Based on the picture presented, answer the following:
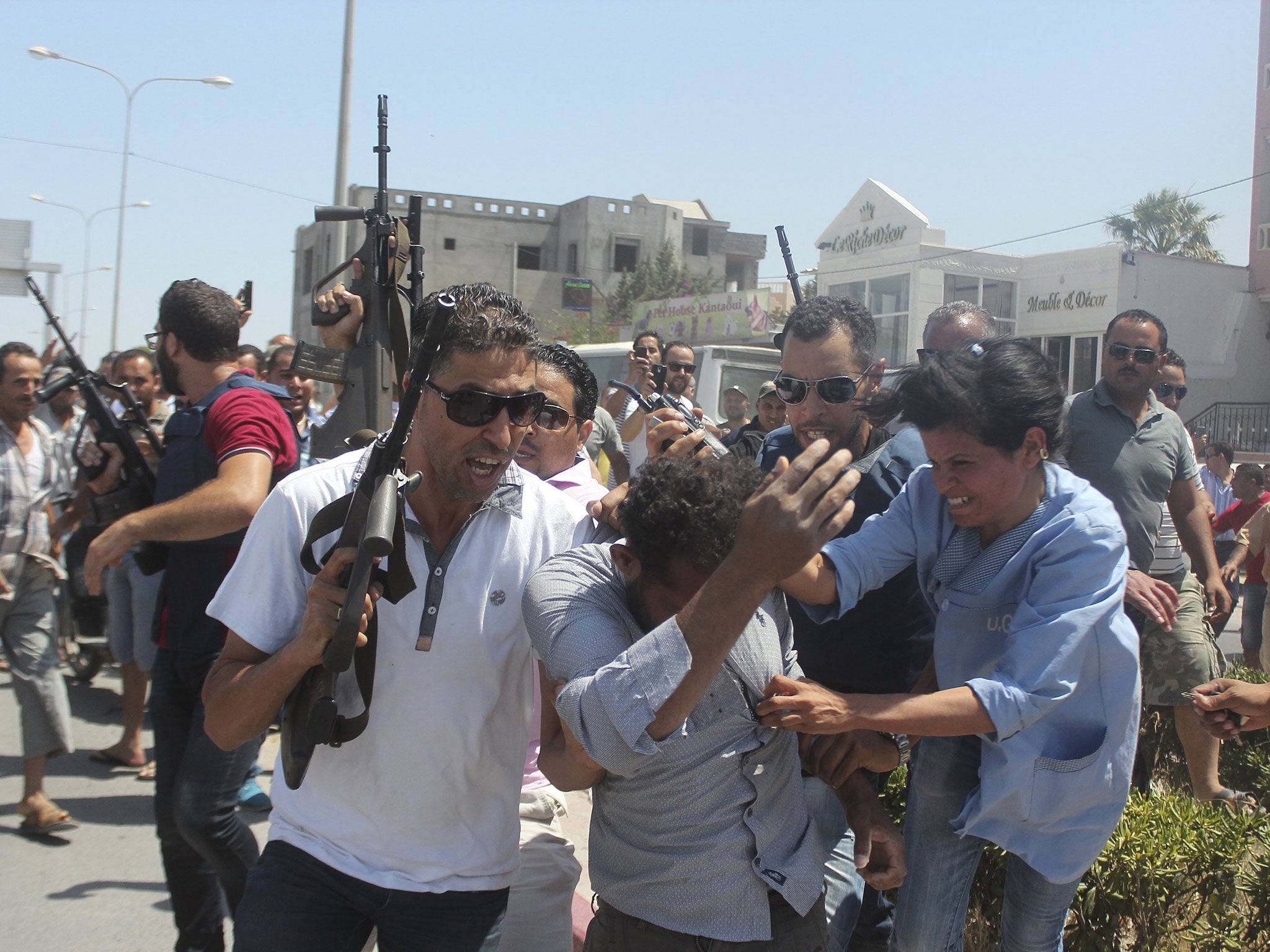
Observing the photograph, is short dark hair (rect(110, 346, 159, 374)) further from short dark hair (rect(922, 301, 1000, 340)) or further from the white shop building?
the white shop building

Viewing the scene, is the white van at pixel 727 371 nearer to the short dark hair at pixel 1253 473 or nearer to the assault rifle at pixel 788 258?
the short dark hair at pixel 1253 473

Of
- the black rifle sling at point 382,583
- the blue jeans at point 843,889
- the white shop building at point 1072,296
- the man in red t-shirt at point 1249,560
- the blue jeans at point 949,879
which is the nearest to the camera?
the black rifle sling at point 382,583

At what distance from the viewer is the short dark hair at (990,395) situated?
2492 millimetres

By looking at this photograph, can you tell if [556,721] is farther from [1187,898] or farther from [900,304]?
[900,304]

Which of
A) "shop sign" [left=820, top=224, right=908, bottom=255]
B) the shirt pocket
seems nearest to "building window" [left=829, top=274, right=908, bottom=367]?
"shop sign" [left=820, top=224, right=908, bottom=255]

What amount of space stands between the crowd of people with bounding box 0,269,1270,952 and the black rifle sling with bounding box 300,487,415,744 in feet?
0.11

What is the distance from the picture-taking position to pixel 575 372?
147 inches

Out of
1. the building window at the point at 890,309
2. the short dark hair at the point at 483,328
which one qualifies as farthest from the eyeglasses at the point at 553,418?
the building window at the point at 890,309

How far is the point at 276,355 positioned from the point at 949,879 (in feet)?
23.9

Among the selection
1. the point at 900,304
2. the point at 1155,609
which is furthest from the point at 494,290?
the point at 900,304

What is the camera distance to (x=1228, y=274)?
2602 centimetres

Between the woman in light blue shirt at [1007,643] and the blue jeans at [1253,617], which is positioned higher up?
the woman in light blue shirt at [1007,643]

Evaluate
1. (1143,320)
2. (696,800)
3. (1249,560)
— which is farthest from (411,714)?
(1249,560)

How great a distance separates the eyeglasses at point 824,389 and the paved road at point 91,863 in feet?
8.06
